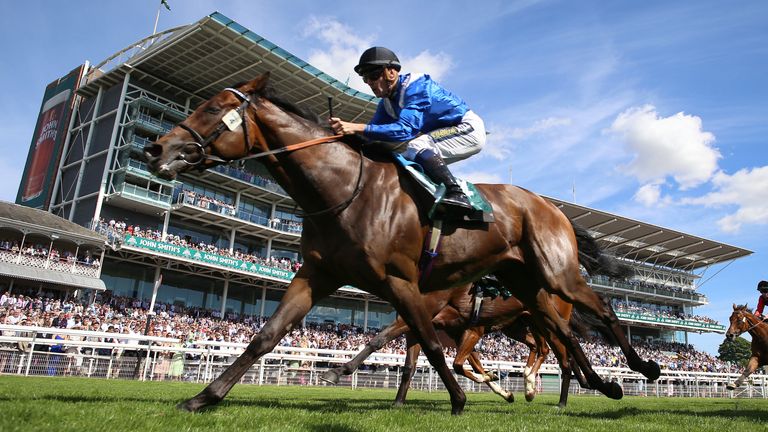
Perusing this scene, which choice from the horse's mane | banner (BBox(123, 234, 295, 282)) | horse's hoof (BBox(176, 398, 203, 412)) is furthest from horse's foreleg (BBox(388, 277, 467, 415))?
banner (BBox(123, 234, 295, 282))

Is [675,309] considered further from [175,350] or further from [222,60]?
[175,350]

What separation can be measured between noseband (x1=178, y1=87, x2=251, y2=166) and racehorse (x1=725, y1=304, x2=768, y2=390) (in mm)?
13028

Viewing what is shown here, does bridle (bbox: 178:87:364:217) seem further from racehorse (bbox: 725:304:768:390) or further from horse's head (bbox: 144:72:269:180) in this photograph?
racehorse (bbox: 725:304:768:390)

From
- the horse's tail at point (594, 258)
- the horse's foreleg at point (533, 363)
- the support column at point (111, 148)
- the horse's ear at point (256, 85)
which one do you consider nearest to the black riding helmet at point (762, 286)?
the horse's foreleg at point (533, 363)

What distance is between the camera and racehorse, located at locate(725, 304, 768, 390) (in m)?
12.4

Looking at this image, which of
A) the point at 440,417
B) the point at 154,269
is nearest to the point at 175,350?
the point at 440,417

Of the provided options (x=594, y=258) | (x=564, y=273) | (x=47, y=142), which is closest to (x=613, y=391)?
(x=564, y=273)

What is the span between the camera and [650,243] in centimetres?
5572

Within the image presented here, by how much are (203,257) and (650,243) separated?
45.0 meters

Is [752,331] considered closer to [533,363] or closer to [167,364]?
[533,363]

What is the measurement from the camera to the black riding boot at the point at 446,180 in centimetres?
434

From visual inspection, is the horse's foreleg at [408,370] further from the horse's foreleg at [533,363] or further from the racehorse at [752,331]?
the racehorse at [752,331]

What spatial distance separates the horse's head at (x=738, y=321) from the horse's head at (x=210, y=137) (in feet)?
44.6

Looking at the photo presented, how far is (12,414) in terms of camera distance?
2.96m
